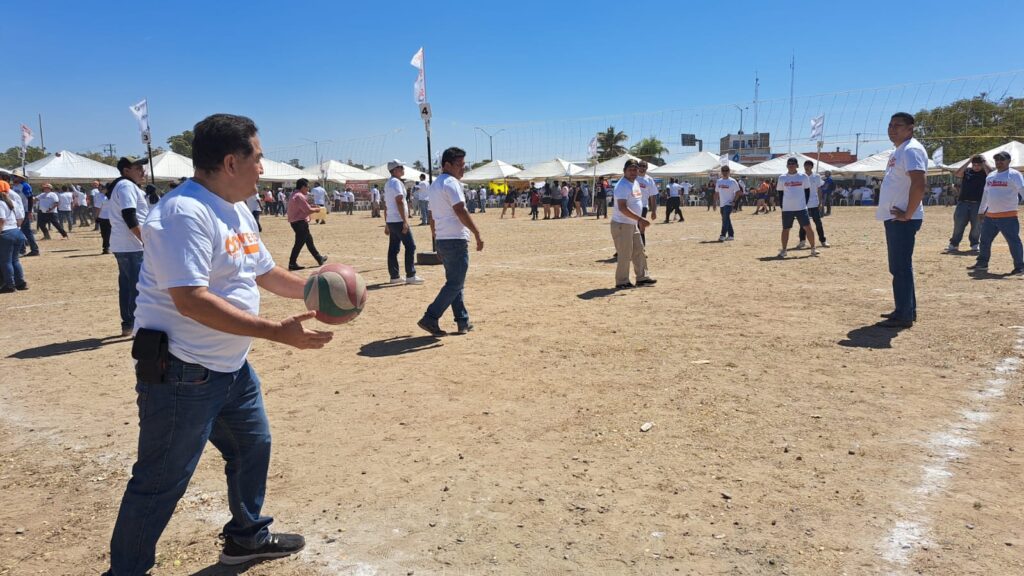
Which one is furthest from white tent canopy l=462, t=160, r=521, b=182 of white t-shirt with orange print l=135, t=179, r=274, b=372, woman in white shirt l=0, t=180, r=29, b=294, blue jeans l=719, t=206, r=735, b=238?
white t-shirt with orange print l=135, t=179, r=274, b=372

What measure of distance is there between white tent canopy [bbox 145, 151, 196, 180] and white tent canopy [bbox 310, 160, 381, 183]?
10019mm

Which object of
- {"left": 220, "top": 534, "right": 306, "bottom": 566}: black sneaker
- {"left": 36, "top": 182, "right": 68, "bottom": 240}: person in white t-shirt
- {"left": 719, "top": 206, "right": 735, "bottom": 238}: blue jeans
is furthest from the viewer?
{"left": 36, "top": 182, "right": 68, "bottom": 240}: person in white t-shirt

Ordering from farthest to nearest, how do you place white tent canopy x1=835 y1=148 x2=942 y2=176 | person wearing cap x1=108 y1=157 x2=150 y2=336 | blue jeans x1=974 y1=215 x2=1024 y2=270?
white tent canopy x1=835 y1=148 x2=942 y2=176 → blue jeans x1=974 y1=215 x2=1024 y2=270 → person wearing cap x1=108 y1=157 x2=150 y2=336

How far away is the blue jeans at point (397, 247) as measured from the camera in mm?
11164

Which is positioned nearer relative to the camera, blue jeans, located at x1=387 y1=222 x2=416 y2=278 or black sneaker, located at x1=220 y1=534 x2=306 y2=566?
black sneaker, located at x1=220 y1=534 x2=306 y2=566

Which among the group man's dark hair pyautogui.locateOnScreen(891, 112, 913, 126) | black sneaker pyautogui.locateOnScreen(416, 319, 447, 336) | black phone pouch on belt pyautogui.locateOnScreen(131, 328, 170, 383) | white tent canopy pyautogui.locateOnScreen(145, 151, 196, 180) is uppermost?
white tent canopy pyautogui.locateOnScreen(145, 151, 196, 180)

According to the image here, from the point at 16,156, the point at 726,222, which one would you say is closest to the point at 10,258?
the point at 726,222

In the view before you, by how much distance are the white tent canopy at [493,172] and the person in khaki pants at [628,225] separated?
125 ft

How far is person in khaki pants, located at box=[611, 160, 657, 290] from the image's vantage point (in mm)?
9898

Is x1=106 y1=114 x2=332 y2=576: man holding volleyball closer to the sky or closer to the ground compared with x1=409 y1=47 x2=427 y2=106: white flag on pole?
closer to the ground

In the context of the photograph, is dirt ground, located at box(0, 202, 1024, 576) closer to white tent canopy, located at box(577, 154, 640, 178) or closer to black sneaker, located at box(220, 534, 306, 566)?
black sneaker, located at box(220, 534, 306, 566)

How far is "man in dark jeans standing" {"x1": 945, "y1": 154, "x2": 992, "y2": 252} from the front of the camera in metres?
12.8

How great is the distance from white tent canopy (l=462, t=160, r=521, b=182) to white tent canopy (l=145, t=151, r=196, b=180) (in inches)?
737

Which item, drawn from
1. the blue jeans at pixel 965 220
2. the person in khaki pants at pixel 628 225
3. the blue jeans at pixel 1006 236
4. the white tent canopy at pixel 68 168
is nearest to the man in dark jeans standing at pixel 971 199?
the blue jeans at pixel 965 220
